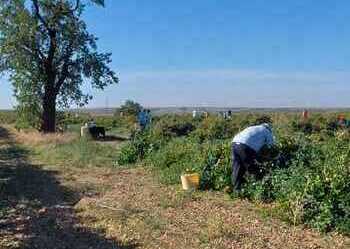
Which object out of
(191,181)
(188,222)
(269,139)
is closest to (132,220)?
(188,222)

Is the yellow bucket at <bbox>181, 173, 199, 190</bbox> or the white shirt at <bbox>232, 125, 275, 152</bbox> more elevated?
the white shirt at <bbox>232, 125, 275, 152</bbox>

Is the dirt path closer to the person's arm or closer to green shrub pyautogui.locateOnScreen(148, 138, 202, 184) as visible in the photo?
green shrub pyautogui.locateOnScreen(148, 138, 202, 184)

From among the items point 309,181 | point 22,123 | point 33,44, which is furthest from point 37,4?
point 309,181

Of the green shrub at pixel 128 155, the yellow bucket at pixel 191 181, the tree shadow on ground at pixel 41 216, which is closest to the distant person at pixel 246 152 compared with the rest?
the yellow bucket at pixel 191 181

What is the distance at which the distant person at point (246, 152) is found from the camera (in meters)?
12.0

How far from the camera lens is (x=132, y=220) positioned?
980 centimetres

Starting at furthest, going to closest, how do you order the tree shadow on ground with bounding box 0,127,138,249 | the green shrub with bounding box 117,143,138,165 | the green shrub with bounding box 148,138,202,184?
the green shrub with bounding box 117,143,138,165 < the green shrub with bounding box 148,138,202,184 < the tree shadow on ground with bounding box 0,127,138,249

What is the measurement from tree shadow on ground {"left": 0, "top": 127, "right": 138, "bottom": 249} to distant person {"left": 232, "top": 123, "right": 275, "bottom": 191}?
3109 millimetres

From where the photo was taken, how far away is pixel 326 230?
9.02 metres

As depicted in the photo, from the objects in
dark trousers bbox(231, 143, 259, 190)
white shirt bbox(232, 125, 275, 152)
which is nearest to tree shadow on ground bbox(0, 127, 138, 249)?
dark trousers bbox(231, 143, 259, 190)

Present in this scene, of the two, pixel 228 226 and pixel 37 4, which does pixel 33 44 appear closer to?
pixel 37 4

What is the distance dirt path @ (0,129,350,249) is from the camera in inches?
337

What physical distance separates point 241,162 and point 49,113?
24567 millimetres

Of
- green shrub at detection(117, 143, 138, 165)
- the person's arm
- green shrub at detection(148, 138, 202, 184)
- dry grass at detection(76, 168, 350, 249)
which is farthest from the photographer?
green shrub at detection(117, 143, 138, 165)
